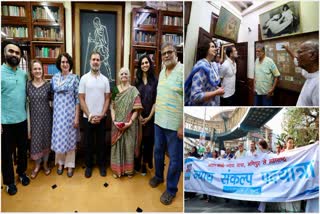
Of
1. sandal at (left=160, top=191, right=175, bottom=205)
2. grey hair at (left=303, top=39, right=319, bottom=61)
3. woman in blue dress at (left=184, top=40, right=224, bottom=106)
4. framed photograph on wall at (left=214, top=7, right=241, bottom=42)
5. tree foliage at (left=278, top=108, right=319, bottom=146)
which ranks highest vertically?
framed photograph on wall at (left=214, top=7, right=241, bottom=42)

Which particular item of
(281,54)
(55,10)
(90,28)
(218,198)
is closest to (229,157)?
(218,198)

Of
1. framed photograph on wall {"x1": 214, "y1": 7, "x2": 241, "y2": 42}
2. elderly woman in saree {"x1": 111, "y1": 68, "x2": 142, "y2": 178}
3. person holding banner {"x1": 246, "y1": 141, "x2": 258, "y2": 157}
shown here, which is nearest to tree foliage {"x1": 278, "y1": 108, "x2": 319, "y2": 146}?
person holding banner {"x1": 246, "y1": 141, "x2": 258, "y2": 157}

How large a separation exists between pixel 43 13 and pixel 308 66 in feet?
5.47

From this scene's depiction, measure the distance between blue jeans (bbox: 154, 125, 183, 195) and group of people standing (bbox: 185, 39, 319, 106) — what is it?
282 millimetres

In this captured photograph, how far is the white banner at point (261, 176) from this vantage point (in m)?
1.52

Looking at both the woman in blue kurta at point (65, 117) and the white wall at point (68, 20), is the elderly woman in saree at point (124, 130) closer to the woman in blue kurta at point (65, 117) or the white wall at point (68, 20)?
the woman in blue kurta at point (65, 117)

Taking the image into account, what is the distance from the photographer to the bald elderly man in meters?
1.44

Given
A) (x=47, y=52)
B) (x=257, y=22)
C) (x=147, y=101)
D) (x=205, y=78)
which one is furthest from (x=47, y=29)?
(x=257, y=22)

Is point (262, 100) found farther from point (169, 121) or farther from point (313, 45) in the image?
point (169, 121)

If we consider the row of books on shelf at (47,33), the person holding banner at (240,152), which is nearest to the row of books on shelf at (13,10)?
the row of books on shelf at (47,33)

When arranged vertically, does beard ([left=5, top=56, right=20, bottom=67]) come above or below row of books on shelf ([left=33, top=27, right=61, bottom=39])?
below

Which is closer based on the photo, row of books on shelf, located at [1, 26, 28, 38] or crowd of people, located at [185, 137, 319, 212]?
row of books on shelf, located at [1, 26, 28, 38]

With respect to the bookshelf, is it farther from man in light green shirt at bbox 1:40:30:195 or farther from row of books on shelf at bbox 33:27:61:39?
→ man in light green shirt at bbox 1:40:30:195

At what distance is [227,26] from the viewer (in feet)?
4.64
